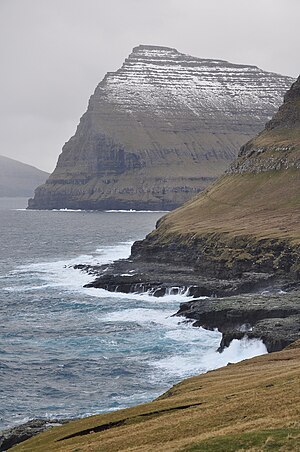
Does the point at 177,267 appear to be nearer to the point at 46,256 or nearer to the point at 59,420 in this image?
the point at 46,256

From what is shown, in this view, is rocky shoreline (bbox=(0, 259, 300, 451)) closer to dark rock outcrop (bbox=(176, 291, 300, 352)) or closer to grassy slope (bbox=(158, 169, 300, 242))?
dark rock outcrop (bbox=(176, 291, 300, 352))

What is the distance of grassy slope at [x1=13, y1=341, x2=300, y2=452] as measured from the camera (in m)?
32.7

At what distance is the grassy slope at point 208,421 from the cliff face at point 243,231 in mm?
68096

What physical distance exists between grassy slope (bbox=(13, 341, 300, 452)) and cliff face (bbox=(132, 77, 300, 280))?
68096mm

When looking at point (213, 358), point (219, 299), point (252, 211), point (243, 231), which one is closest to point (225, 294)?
point (219, 299)

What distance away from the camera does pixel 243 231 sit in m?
149

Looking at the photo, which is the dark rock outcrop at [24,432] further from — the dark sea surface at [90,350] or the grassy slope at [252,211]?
the grassy slope at [252,211]

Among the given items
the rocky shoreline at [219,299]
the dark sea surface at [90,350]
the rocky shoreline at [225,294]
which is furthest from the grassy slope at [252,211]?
the dark sea surface at [90,350]

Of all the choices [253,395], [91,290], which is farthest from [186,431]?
[91,290]

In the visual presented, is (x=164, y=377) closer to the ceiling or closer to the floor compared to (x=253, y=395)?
closer to the floor

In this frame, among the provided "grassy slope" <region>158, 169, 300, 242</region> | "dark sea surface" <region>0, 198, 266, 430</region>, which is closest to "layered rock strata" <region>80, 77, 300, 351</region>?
"grassy slope" <region>158, 169, 300, 242</region>

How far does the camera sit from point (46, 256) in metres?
188

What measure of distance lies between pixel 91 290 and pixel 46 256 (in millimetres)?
65402

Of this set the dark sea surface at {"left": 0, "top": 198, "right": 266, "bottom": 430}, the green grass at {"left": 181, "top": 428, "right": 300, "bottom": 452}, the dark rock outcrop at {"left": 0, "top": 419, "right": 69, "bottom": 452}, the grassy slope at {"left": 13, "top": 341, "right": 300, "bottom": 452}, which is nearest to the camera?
the green grass at {"left": 181, "top": 428, "right": 300, "bottom": 452}
